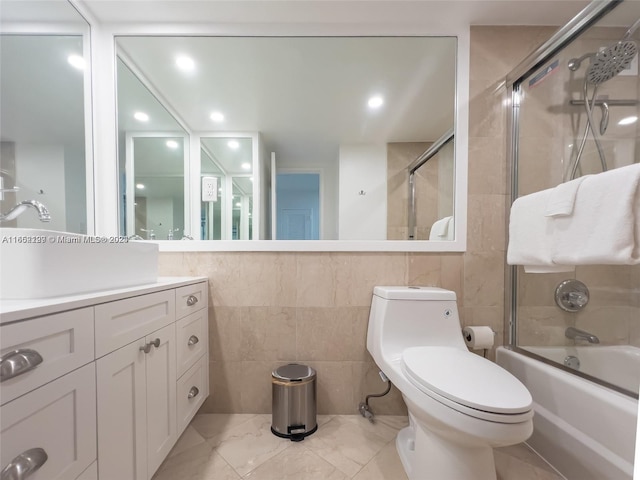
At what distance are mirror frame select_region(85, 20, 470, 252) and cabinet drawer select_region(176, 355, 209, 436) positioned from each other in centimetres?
62

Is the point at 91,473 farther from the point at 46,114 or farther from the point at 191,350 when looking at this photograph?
the point at 46,114

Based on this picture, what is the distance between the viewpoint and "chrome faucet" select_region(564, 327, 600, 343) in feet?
4.13

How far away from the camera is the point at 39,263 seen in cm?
61

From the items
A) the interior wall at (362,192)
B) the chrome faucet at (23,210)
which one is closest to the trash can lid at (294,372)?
the interior wall at (362,192)

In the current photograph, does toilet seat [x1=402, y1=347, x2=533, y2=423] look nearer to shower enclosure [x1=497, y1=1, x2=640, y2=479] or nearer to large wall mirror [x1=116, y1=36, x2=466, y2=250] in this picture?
shower enclosure [x1=497, y1=1, x2=640, y2=479]

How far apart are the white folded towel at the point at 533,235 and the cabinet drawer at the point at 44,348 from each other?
159 centimetres

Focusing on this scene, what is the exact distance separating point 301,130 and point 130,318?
1387mm

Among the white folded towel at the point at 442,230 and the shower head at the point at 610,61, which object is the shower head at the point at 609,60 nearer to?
the shower head at the point at 610,61

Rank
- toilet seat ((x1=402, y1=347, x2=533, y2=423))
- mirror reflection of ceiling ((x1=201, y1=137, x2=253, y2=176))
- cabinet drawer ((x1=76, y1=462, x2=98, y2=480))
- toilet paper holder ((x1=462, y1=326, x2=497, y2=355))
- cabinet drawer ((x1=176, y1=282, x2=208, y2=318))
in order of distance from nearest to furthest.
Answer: cabinet drawer ((x1=76, y1=462, x2=98, y2=480)) < toilet seat ((x1=402, y1=347, x2=533, y2=423)) < cabinet drawer ((x1=176, y1=282, x2=208, y2=318)) < toilet paper holder ((x1=462, y1=326, x2=497, y2=355)) < mirror reflection of ceiling ((x1=201, y1=137, x2=253, y2=176))

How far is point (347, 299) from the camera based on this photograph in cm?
140

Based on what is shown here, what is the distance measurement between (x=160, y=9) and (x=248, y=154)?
→ 81 centimetres

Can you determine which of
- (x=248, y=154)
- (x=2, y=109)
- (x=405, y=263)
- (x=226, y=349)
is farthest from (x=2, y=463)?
(x=248, y=154)

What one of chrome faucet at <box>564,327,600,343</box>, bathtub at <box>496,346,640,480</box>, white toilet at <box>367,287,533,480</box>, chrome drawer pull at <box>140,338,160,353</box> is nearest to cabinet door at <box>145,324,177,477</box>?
chrome drawer pull at <box>140,338,160,353</box>

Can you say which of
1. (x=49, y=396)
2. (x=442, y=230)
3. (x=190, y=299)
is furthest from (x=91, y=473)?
(x=442, y=230)
